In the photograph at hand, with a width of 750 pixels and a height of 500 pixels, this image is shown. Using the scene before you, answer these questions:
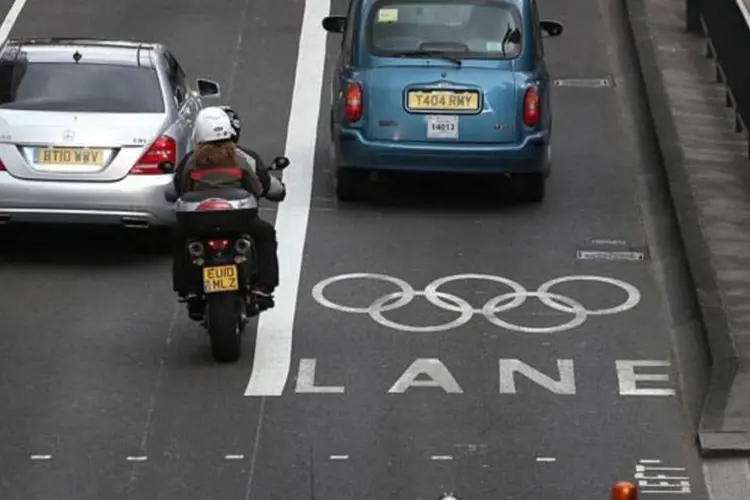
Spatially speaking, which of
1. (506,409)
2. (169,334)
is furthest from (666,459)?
(169,334)

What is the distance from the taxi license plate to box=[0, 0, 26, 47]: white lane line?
22.1 ft

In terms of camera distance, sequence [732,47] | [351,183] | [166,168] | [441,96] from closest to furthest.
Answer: [166,168], [441,96], [351,183], [732,47]

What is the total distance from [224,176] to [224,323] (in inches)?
37.9

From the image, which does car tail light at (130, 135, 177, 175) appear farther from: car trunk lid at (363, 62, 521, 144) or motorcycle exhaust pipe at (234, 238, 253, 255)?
motorcycle exhaust pipe at (234, 238, 253, 255)

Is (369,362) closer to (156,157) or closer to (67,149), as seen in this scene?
(156,157)


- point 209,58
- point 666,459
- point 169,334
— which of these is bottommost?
point 209,58

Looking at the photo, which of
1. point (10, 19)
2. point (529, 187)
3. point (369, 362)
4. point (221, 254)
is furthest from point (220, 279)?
point (10, 19)

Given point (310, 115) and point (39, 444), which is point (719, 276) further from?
point (310, 115)

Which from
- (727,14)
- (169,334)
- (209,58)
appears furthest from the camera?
(209,58)

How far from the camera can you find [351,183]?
18.8m

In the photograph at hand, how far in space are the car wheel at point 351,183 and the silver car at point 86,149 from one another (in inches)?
66.5

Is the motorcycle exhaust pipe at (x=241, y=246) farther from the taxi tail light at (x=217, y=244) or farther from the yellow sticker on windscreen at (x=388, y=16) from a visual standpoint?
the yellow sticker on windscreen at (x=388, y=16)

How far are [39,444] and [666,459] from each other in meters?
3.49

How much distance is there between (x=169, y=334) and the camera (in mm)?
15328
